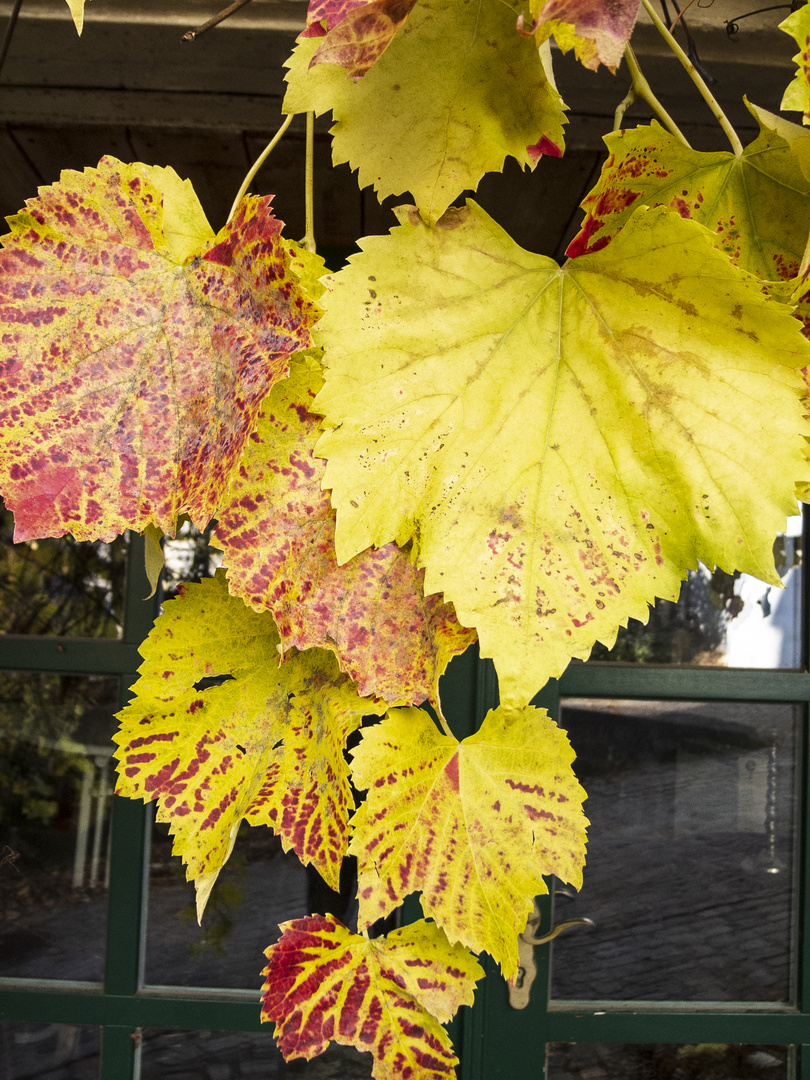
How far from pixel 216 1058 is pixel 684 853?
2.80ft

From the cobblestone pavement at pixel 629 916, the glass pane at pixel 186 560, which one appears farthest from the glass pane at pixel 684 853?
the glass pane at pixel 186 560

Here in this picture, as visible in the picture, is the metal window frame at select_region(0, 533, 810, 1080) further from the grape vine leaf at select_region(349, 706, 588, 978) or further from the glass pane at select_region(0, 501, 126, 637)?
the grape vine leaf at select_region(349, 706, 588, 978)

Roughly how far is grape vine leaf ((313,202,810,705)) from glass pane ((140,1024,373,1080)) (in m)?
1.39

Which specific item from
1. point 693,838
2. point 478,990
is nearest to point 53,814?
point 478,990

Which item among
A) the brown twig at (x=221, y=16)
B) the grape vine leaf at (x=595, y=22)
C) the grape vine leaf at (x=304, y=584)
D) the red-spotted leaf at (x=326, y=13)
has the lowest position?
the grape vine leaf at (x=304, y=584)

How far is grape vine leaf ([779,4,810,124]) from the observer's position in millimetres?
153

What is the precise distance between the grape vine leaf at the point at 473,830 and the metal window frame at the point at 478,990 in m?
0.93

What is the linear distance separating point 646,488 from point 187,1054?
148cm

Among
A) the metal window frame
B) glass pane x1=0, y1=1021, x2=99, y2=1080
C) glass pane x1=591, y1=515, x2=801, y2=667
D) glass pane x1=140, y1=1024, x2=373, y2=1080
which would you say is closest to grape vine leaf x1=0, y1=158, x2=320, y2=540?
the metal window frame

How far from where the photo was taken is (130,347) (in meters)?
0.19

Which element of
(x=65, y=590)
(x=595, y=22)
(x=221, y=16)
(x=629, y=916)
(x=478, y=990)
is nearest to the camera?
(x=595, y=22)

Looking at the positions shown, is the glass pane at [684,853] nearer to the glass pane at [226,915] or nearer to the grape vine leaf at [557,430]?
the glass pane at [226,915]

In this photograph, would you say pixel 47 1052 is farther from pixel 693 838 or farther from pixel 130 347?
pixel 130 347

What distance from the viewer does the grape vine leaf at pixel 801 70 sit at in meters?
0.15
